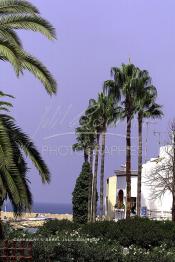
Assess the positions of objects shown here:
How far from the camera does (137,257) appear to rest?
1462 centimetres

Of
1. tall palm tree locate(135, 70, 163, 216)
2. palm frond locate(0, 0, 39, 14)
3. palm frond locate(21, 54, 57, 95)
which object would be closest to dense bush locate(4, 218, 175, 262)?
palm frond locate(21, 54, 57, 95)

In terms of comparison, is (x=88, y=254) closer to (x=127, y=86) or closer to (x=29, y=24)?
(x=29, y=24)

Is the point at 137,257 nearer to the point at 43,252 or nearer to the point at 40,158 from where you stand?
the point at 43,252

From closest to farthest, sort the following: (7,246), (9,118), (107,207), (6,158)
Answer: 1. (7,246)
2. (6,158)
3. (9,118)
4. (107,207)

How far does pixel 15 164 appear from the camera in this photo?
52.9 feet

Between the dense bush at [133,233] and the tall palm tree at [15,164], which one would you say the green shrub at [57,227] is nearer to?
the dense bush at [133,233]

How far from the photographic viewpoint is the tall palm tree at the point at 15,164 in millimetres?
15258

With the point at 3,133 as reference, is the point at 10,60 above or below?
above

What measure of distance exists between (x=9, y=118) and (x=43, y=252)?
4002mm

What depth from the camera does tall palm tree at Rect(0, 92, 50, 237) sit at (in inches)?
601

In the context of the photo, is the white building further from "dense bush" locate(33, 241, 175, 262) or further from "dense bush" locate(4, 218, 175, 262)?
"dense bush" locate(33, 241, 175, 262)

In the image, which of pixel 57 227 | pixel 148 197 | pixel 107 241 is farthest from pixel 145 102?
pixel 107 241

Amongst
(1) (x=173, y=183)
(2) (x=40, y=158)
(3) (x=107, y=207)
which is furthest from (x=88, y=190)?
(2) (x=40, y=158)

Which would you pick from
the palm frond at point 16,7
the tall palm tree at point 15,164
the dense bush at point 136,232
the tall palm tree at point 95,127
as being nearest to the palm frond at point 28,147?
the tall palm tree at point 15,164
